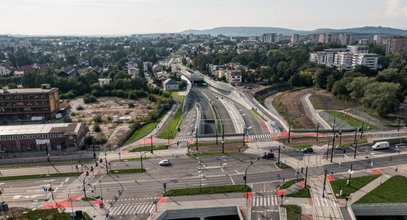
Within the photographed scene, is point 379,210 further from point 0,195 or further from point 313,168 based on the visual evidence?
point 0,195

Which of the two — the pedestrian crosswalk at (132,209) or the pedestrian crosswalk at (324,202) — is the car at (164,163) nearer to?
the pedestrian crosswalk at (132,209)

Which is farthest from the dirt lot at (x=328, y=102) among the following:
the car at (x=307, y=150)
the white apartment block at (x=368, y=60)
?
the white apartment block at (x=368, y=60)

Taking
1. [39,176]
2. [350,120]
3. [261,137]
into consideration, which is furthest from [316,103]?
[39,176]

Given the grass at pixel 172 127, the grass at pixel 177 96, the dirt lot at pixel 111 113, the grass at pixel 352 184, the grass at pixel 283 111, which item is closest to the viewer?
the grass at pixel 352 184

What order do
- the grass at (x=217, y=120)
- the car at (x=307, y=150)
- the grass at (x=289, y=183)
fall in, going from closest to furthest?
the grass at (x=289, y=183)
the car at (x=307, y=150)
the grass at (x=217, y=120)

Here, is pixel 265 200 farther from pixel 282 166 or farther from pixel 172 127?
pixel 172 127

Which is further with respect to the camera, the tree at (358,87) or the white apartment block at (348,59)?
the white apartment block at (348,59)

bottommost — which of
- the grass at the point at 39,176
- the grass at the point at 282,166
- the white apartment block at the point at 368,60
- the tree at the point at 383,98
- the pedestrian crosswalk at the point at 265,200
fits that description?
the grass at the point at 39,176
